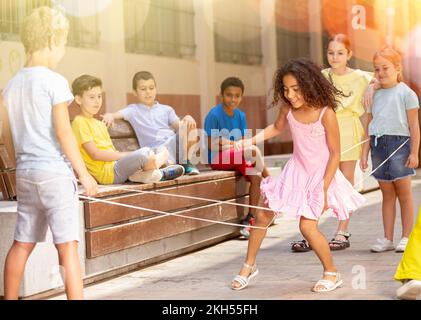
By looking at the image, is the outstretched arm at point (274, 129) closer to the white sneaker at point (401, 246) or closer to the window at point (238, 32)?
the white sneaker at point (401, 246)

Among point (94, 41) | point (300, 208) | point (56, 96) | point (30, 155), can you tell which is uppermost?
point (94, 41)

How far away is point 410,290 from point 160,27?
11.1 meters

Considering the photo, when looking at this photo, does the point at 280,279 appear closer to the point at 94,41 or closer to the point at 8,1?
the point at 8,1

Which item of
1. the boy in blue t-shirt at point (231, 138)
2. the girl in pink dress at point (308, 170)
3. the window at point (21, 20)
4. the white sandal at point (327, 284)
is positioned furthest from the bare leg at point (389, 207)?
the window at point (21, 20)

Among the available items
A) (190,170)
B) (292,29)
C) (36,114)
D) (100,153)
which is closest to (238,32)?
(292,29)

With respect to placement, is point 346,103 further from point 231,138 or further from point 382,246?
point 231,138

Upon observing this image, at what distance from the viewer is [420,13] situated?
18047mm

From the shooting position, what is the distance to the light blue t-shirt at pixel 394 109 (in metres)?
6.76

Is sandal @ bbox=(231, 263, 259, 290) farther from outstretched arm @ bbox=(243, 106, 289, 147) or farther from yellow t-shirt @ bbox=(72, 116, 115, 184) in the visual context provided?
yellow t-shirt @ bbox=(72, 116, 115, 184)

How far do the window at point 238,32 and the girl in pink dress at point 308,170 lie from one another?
470 inches

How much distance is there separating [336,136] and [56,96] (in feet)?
5.90

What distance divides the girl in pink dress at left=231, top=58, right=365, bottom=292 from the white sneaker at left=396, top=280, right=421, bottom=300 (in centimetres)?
50

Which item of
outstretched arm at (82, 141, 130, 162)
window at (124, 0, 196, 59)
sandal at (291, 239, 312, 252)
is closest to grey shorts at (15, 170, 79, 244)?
outstretched arm at (82, 141, 130, 162)

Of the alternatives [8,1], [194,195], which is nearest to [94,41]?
[8,1]
